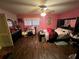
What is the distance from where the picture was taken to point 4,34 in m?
3.75

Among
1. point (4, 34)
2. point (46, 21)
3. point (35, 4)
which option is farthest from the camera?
point (46, 21)

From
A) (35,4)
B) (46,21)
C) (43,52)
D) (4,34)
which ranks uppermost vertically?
(35,4)

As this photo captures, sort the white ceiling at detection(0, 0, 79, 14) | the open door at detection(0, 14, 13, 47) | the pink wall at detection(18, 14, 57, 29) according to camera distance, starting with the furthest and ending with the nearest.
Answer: the pink wall at detection(18, 14, 57, 29)
the open door at detection(0, 14, 13, 47)
the white ceiling at detection(0, 0, 79, 14)

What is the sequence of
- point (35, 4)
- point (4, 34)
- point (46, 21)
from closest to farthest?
point (35, 4) < point (4, 34) < point (46, 21)

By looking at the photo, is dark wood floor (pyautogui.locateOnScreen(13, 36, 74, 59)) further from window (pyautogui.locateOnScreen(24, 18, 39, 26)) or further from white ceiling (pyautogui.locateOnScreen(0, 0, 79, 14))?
window (pyautogui.locateOnScreen(24, 18, 39, 26))

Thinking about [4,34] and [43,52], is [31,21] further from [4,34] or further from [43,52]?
[43,52]

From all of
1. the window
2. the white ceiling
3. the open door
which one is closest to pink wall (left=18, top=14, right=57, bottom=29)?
the window

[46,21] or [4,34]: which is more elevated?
[46,21]

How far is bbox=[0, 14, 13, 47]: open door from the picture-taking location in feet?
11.8

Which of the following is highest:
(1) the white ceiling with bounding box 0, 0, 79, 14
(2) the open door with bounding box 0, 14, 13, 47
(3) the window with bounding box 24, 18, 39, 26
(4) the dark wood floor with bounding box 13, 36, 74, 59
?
(1) the white ceiling with bounding box 0, 0, 79, 14

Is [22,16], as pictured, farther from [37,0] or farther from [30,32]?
[37,0]

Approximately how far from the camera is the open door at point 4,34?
360 centimetres

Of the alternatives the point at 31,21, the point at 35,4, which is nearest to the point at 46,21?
the point at 31,21

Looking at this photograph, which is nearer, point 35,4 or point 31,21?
point 35,4
